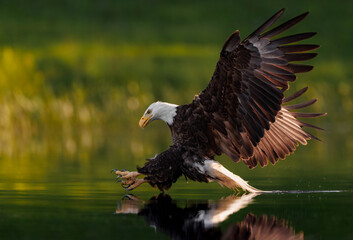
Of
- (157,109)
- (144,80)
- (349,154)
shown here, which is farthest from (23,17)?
(157,109)

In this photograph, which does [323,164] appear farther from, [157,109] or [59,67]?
[59,67]

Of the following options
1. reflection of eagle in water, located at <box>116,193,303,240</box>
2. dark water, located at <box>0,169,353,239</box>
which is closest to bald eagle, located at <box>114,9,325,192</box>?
dark water, located at <box>0,169,353,239</box>

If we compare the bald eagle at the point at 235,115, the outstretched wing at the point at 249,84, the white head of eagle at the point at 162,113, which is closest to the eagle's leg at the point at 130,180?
the bald eagle at the point at 235,115

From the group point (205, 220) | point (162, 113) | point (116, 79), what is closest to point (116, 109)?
point (116, 79)

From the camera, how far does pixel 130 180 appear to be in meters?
9.48

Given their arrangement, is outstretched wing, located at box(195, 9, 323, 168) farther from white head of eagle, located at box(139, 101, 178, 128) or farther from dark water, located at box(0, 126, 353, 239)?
dark water, located at box(0, 126, 353, 239)

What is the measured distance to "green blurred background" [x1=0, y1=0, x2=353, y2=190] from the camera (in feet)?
50.2

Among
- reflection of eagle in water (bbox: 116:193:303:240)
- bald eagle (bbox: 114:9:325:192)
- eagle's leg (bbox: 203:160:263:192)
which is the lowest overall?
reflection of eagle in water (bbox: 116:193:303:240)

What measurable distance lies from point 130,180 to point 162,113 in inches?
34.1

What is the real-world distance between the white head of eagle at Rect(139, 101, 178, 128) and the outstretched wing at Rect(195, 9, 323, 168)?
0.56 meters

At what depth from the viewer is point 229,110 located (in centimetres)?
895

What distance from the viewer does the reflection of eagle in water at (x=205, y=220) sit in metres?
6.18

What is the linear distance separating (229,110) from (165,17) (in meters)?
44.4

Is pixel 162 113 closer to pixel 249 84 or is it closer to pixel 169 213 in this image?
pixel 249 84
